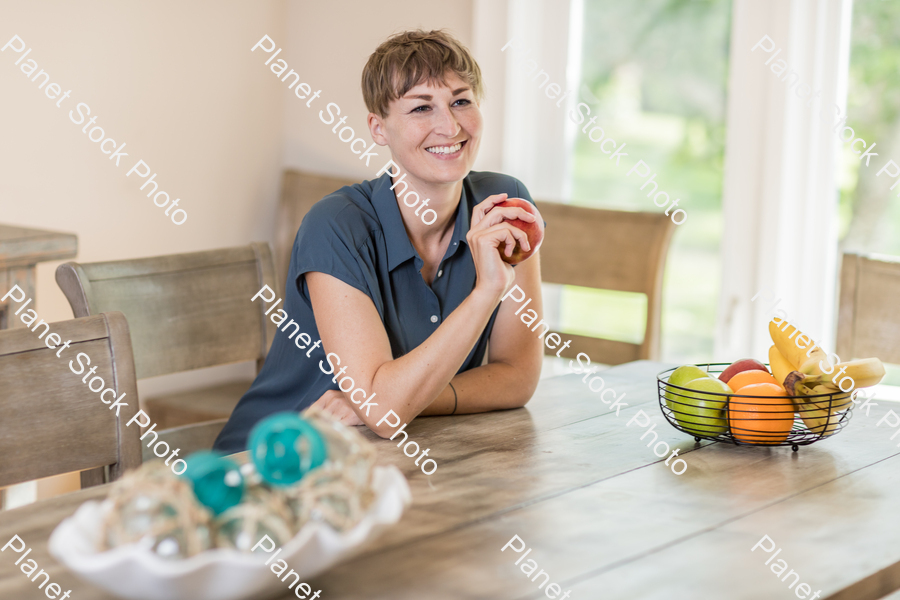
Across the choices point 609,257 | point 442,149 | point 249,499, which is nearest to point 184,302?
point 442,149

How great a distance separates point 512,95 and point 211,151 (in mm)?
978

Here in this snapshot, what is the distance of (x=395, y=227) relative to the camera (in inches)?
61.7

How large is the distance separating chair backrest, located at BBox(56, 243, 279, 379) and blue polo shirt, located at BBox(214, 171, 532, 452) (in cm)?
16

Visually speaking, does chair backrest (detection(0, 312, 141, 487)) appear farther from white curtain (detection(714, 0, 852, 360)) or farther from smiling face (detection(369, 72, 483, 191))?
white curtain (detection(714, 0, 852, 360))

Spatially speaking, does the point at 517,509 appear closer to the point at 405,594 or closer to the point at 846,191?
the point at 405,594

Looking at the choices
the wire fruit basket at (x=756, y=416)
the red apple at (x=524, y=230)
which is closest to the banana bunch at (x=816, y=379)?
the wire fruit basket at (x=756, y=416)

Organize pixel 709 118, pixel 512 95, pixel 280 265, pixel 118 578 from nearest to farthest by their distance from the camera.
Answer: pixel 118 578 → pixel 709 118 → pixel 512 95 → pixel 280 265

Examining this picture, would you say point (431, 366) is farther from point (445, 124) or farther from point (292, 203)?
point (292, 203)

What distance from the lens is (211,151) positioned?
2.96 metres

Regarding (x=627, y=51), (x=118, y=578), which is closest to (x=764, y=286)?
(x=627, y=51)

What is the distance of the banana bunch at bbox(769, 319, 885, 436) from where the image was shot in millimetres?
1177

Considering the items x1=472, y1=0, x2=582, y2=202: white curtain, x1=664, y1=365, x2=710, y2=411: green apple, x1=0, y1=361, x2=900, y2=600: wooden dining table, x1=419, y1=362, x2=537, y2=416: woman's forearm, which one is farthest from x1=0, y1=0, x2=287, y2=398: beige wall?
x1=664, y1=365, x2=710, y2=411: green apple

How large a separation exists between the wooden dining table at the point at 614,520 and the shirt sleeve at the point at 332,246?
267 millimetres

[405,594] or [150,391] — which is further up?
[405,594]
